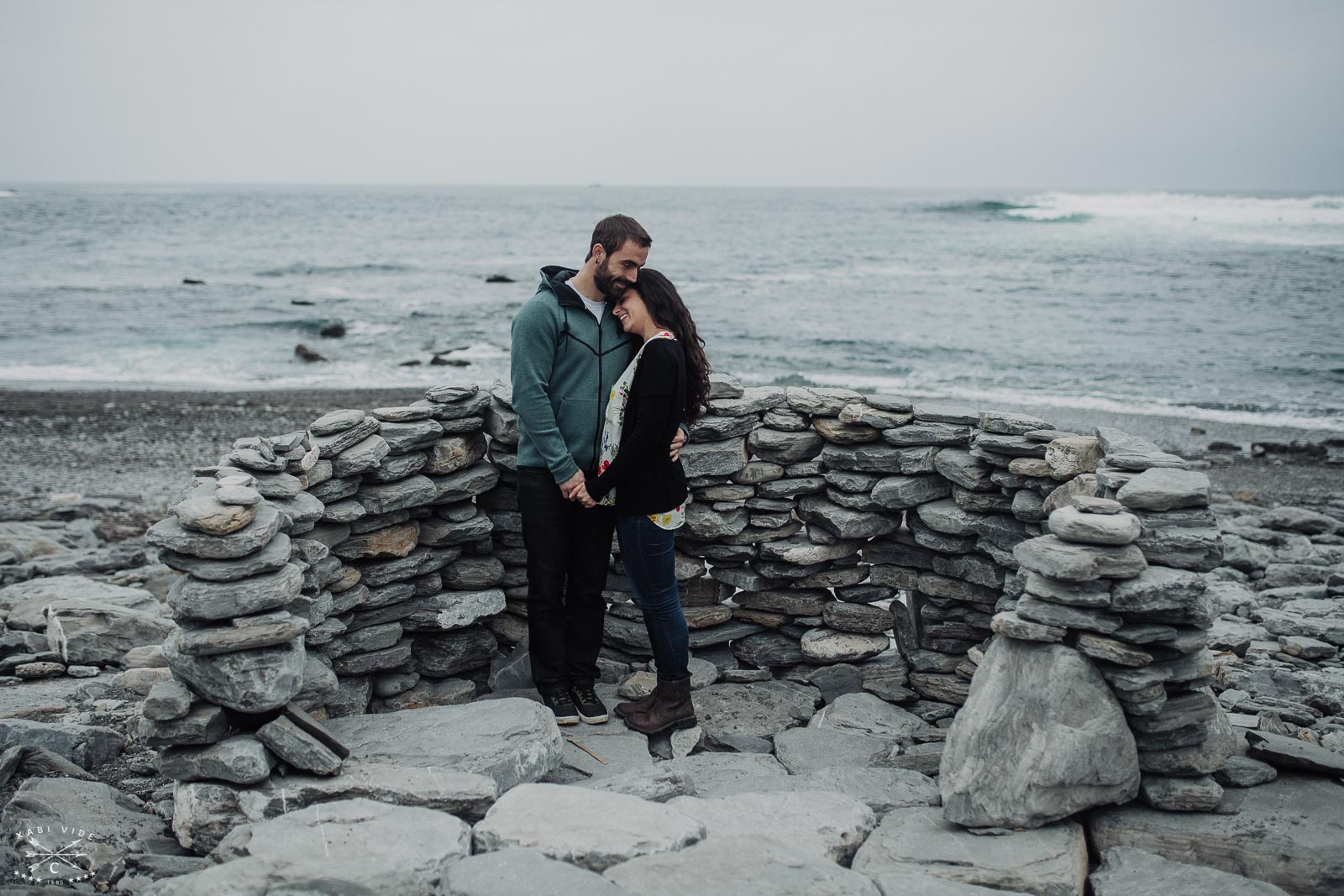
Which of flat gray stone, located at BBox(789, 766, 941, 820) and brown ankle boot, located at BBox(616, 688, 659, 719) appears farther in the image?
brown ankle boot, located at BBox(616, 688, 659, 719)

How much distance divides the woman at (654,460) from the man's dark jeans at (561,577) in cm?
26

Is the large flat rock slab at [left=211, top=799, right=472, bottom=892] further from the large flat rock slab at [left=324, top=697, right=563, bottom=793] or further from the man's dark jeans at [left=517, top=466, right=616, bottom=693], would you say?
the man's dark jeans at [left=517, top=466, right=616, bottom=693]

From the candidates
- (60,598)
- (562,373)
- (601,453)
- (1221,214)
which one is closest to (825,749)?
(601,453)

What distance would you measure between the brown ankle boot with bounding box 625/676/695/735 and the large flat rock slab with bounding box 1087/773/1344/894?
235 centimetres

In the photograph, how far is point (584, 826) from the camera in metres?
3.95

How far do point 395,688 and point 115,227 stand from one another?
83.1 metres

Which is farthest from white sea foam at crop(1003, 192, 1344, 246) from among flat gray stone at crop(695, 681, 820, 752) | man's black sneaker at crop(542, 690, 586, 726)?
man's black sneaker at crop(542, 690, 586, 726)

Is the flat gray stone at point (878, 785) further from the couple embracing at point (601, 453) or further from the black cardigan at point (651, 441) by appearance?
the black cardigan at point (651, 441)

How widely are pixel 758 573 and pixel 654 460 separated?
1.74m

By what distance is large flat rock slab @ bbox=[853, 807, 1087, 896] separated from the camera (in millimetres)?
4070

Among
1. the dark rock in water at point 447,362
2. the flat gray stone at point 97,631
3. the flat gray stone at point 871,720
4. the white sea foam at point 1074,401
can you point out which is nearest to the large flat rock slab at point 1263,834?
the flat gray stone at point 871,720

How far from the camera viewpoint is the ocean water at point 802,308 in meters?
23.7

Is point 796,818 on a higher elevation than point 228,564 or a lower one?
lower

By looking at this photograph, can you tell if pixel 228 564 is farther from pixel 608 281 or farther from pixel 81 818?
pixel 608 281
